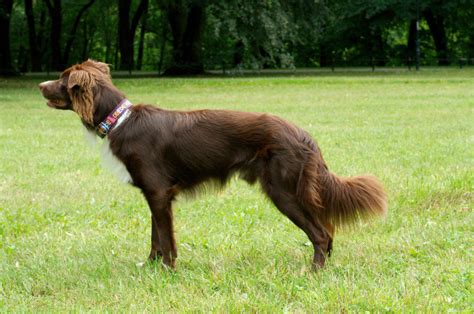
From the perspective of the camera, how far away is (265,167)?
4.84 meters

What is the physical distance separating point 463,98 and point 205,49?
31.2m

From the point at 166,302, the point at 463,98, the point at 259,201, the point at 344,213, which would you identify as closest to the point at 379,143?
the point at 259,201

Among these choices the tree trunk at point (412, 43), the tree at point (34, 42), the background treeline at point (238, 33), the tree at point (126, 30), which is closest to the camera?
the background treeline at point (238, 33)

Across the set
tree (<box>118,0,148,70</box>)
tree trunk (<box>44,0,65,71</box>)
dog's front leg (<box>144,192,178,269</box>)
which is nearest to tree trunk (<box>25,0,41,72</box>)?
tree trunk (<box>44,0,65,71</box>)

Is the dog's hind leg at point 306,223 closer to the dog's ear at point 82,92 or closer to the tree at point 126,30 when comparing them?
the dog's ear at point 82,92

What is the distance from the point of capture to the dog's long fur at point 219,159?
15.8 ft


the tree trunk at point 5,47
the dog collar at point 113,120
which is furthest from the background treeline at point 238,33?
the dog collar at point 113,120

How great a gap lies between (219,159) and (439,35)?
5194 centimetres

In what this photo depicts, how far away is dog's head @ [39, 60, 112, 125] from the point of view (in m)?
5.07

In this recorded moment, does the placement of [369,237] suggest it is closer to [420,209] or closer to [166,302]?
[420,209]

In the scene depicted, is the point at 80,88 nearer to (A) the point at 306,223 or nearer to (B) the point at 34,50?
(A) the point at 306,223

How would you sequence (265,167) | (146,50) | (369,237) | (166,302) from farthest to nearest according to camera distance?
(146,50), (369,237), (265,167), (166,302)

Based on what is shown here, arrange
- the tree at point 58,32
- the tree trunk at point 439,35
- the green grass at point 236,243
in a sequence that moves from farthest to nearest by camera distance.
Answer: the tree trunk at point 439,35 → the tree at point 58,32 → the green grass at point 236,243

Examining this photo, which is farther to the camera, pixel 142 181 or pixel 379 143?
pixel 379 143
